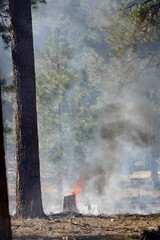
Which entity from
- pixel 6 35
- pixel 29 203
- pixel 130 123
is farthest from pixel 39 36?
pixel 29 203

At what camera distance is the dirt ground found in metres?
6.09

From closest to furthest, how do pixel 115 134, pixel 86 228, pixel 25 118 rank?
pixel 86 228, pixel 25 118, pixel 115 134

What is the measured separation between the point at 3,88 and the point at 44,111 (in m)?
14.1

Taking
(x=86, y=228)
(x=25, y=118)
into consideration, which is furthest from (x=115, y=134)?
(x=86, y=228)

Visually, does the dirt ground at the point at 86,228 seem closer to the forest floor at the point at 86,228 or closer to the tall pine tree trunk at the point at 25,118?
the forest floor at the point at 86,228

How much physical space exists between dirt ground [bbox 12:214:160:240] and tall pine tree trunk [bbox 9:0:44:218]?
0.90m

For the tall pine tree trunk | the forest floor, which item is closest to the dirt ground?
the forest floor

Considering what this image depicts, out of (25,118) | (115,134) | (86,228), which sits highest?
(115,134)

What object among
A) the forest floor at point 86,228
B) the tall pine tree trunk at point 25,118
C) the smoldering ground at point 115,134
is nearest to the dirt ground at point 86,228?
the forest floor at point 86,228

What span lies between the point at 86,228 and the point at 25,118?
307 cm

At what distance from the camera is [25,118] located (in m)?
8.78

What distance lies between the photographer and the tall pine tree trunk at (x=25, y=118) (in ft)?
28.3

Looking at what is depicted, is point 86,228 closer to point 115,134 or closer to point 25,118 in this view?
point 25,118

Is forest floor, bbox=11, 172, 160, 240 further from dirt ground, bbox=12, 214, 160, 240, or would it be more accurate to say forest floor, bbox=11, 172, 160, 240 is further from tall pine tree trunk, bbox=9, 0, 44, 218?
tall pine tree trunk, bbox=9, 0, 44, 218
